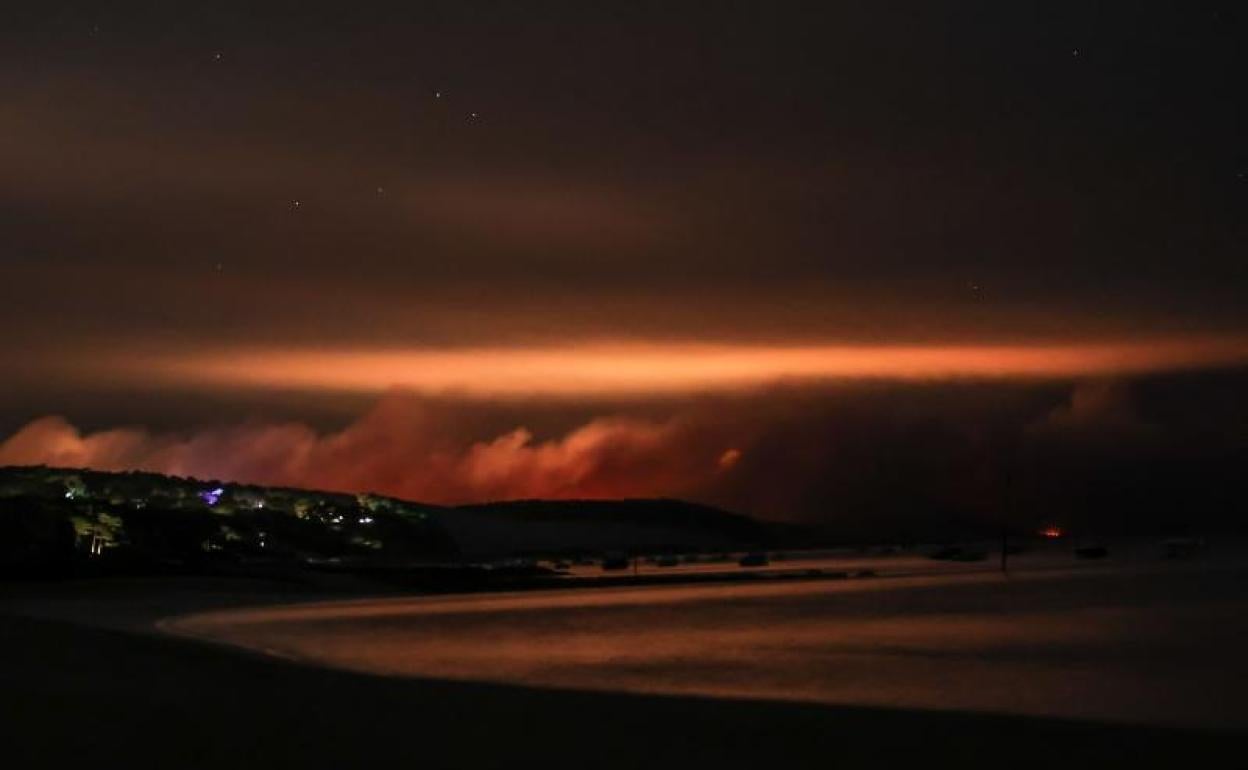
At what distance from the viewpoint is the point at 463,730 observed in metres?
25.0

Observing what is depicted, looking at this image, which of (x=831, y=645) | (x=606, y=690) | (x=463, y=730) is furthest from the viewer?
(x=831, y=645)

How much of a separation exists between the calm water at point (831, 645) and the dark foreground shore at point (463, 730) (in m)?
3.02

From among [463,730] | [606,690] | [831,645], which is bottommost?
[463,730]

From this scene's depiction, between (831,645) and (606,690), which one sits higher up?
(831,645)

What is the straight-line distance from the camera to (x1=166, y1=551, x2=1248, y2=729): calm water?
32.7m

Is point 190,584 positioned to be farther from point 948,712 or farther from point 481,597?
point 948,712

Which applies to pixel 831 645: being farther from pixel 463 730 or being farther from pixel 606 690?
pixel 463 730

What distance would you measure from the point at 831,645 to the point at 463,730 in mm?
23086

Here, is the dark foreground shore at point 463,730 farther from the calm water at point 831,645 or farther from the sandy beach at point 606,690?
Result: the calm water at point 831,645

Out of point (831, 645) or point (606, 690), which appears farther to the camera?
point (831, 645)

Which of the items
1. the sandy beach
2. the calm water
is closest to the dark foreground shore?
the sandy beach

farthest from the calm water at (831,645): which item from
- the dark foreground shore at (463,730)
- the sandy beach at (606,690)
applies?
Result: the dark foreground shore at (463,730)

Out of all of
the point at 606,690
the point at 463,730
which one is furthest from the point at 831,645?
the point at 463,730

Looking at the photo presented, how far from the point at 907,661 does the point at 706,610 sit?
26517 mm
